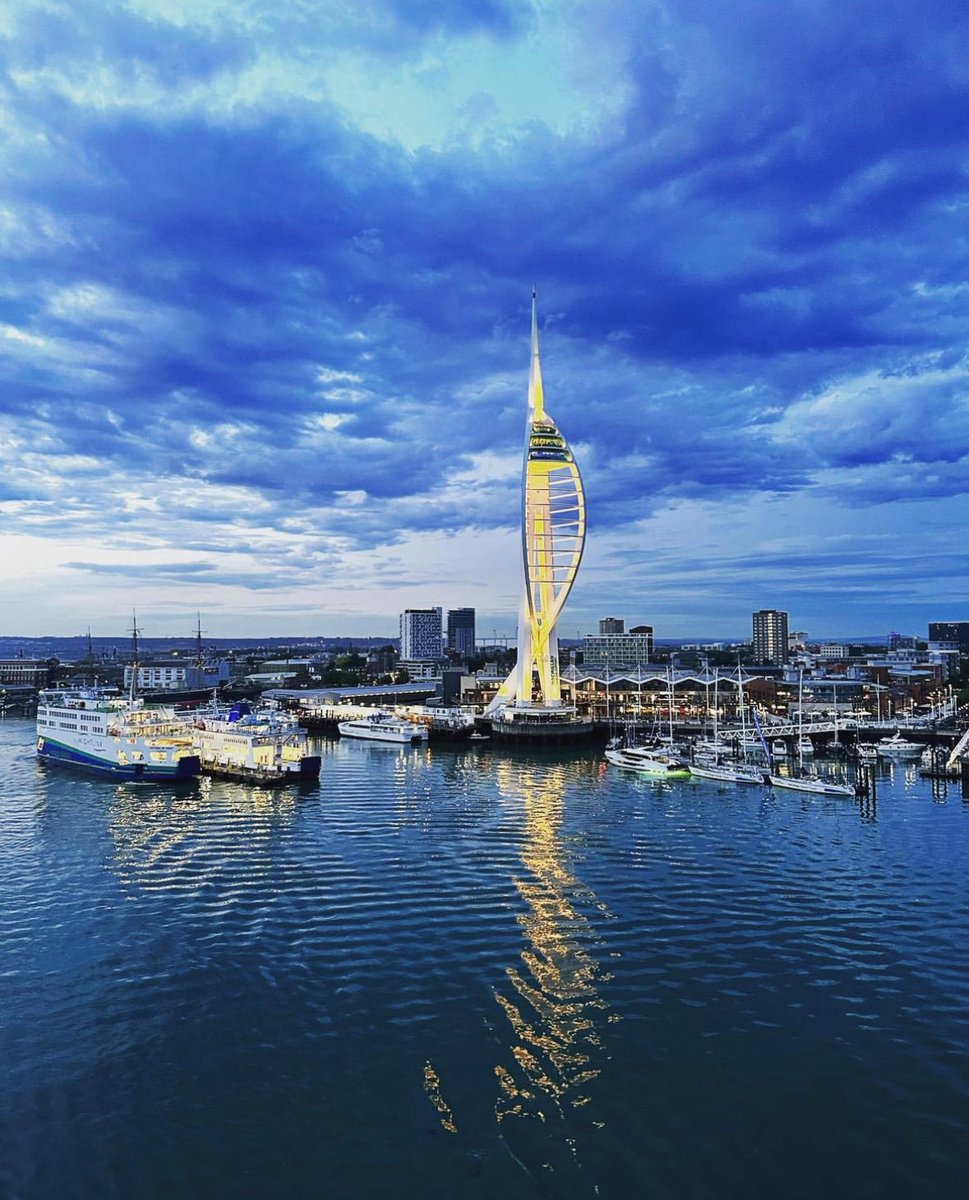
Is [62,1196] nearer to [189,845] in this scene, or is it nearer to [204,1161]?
[204,1161]

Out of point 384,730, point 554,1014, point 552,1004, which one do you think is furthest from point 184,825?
point 384,730

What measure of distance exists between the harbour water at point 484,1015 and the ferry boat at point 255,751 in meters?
12.0

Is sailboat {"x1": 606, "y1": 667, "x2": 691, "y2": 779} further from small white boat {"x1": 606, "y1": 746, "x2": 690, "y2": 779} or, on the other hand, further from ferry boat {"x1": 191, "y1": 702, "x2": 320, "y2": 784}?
ferry boat {"x1": 191, "y1": 702, "x2": 320, "y2": 784}

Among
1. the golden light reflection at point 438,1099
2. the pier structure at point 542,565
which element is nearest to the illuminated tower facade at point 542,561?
the pier structure at point 542,565

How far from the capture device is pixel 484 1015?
14.1 m

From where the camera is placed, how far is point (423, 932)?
1822 centimetres

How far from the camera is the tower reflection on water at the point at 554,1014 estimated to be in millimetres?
11133

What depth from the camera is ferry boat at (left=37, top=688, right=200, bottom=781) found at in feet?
133

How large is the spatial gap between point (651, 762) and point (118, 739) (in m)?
28.7

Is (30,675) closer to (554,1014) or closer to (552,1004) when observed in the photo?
(552,1004)

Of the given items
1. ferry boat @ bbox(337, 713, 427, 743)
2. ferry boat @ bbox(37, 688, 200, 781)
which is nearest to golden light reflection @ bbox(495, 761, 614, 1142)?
ferry boat @ bbox(37, 688, 200, 781)

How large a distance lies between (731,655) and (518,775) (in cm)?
16249

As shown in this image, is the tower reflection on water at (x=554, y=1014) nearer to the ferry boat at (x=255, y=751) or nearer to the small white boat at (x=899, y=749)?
the ferry boat at (x=255, y=751)

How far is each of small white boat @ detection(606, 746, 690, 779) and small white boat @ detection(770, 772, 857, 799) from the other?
4977mm
